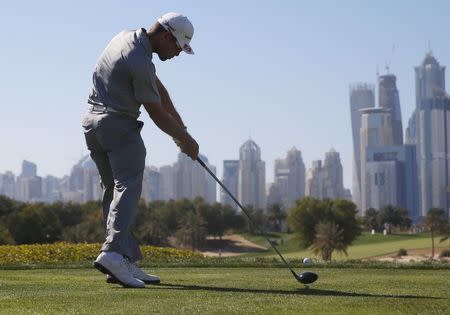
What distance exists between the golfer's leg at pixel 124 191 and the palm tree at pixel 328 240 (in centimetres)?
9373

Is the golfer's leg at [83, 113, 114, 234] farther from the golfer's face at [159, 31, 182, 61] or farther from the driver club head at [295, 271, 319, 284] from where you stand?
the driver club head at [295, 271, 319, 284]

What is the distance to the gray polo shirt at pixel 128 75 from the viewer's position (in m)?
7.38

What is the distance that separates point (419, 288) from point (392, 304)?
1.50m

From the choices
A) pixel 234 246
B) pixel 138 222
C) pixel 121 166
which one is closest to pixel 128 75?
pixel 121 166

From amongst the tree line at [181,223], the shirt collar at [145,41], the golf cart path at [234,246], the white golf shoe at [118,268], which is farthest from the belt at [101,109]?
the golf cart path at [234,246]

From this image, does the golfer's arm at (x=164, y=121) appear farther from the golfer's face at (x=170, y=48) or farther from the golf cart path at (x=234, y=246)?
the golf cart path at (x=234, y=246)

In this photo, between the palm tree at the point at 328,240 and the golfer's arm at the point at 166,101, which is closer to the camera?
the golfer's arm at the point at 166,101

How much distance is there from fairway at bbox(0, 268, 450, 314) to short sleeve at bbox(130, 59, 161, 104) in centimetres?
146

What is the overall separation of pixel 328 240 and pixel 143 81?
96.6m

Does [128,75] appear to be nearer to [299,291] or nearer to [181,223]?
[299,291]

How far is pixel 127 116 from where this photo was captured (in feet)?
24.8

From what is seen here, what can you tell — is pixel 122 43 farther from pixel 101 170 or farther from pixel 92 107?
pixel 101 170

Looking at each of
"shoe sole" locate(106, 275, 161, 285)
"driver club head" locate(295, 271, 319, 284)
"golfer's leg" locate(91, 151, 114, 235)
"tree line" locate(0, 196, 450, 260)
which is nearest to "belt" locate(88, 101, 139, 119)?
"golfer's leg" locate(91, 151, 114, 235)

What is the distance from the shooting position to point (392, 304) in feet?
18.9
